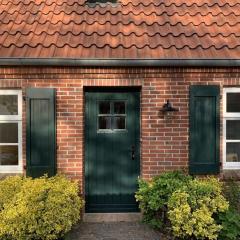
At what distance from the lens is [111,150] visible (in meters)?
7.27

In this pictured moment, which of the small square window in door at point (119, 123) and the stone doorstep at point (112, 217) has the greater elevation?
the small square window in door at point (119, 123)

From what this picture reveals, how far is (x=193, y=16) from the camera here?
786 cm

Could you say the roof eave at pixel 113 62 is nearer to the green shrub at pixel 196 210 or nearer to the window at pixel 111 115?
the window at pixel 111 115

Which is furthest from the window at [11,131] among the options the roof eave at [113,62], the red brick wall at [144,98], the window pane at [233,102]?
the window pane at [233,102]

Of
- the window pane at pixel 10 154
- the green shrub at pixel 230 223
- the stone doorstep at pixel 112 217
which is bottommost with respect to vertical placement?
the stone doorstep at pixel 112 217

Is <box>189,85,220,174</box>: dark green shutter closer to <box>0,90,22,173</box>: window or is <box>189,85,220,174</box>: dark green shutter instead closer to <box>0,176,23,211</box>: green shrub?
<box>0,176,23,211</box>: green shrub

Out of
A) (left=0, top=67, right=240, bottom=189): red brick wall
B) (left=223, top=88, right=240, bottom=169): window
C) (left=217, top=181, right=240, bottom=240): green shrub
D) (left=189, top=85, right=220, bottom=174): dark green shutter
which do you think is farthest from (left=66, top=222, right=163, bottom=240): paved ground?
(left=223, top=88, right=240, bottom=169): window

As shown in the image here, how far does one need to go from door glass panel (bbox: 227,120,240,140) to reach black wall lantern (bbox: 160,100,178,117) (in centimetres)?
111

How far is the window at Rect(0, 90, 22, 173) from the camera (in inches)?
278

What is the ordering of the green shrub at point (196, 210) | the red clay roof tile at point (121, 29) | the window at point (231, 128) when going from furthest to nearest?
the window at point (231, 128), the red clay roof tile at point (121, 29), the green shrub at point (196, 210)

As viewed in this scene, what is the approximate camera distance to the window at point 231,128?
23.5ft

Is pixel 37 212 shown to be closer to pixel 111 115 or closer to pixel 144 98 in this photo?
pixel 111 115

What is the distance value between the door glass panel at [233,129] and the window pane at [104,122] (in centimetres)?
220

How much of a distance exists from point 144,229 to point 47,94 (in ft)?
9.28
